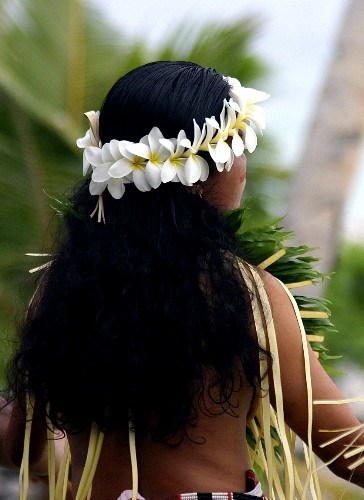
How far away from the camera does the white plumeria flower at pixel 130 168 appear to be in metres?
2.08

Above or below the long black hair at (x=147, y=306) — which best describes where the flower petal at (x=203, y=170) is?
above

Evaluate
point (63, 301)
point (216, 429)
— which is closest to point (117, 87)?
point (63, 301)

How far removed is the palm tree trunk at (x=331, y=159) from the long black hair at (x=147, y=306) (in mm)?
4401

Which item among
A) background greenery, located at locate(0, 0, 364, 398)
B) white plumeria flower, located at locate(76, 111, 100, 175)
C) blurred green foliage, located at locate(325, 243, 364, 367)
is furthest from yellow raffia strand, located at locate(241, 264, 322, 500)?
blurred green foliage, located at locate(325, 243, 364, 367)

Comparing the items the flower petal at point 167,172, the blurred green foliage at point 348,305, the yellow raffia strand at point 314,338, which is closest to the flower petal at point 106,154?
the flower petal at point 167,172

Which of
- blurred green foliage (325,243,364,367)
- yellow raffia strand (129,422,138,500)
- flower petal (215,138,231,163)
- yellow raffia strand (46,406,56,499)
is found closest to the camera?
yellow raffia strand (129,422,138,500)

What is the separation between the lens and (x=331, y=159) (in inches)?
261

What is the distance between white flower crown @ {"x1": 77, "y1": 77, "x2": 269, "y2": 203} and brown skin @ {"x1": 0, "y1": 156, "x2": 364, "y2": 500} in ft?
0.89

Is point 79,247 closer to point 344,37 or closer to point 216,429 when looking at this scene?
point 216,429

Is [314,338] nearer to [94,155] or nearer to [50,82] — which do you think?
[94,155]

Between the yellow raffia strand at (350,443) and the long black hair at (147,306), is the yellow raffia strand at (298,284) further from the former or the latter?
the yellow raffia strand at (350,443)

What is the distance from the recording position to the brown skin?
80.0 inches

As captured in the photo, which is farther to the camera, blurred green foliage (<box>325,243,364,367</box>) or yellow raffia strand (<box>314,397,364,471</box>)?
blurred green foliage (<box>325,243,364,367</box>)

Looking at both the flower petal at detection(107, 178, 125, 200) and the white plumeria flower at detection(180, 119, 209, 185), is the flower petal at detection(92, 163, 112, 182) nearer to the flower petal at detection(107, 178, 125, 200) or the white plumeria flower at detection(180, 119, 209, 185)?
the flower petal at detection(107, 178, 125, 200)
